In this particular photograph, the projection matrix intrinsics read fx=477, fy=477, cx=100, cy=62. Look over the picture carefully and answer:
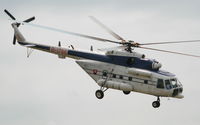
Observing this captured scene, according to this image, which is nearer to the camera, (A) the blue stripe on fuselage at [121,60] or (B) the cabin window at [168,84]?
(B) the cabin window at [168,84]

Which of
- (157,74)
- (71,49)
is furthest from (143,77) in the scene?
(71,49)

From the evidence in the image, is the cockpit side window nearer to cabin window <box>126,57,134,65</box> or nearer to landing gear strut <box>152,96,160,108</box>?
landing gear strut <box>152,96,160,108</box>

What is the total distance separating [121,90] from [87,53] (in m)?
6.57

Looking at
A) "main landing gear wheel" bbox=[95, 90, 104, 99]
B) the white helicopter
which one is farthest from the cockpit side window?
"main landing gear wheel" bbox=[95, 90, 104, 99]

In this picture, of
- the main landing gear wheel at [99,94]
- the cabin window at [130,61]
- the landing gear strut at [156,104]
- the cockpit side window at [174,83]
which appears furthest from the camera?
the main landing gear wheel at [99,94]

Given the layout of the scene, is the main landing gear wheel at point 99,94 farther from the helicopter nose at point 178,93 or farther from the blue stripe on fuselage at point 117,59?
the helicopter nose at point 178,93

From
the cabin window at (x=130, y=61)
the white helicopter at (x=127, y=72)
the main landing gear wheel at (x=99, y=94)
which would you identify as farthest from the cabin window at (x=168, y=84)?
the main landing gear wheel at (x=99, y=94)

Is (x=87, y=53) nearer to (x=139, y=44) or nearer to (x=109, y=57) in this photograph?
(x=109, y=57)

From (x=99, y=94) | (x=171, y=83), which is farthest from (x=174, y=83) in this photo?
(x=99, y=94)

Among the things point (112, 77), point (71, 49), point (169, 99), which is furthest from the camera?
point (71, 49)

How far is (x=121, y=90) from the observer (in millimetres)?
55531

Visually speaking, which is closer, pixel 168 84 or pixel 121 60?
pixel 168 84

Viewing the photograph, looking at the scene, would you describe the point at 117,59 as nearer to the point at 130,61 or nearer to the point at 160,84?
the point at 130,61

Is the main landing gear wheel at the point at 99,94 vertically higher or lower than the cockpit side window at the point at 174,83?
lower
